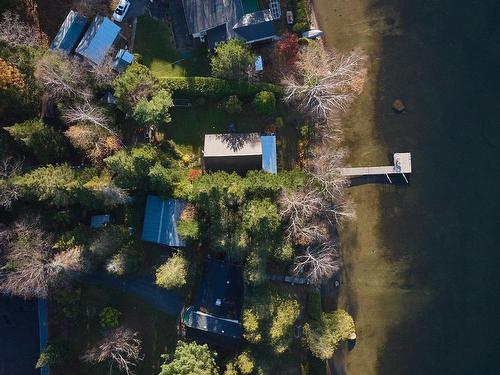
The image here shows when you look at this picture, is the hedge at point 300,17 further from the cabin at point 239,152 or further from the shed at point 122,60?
the shed at point 122,60

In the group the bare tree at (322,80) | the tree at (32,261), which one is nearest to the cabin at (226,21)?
the bare tree at (322,80)

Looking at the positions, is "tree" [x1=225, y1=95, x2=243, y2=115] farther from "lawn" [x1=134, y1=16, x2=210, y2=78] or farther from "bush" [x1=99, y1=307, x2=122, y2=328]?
"bush" [x1=99, y1=307, x2=122, y2=328]

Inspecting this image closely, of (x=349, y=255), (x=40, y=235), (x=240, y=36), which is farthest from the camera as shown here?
(x=349, y=255)

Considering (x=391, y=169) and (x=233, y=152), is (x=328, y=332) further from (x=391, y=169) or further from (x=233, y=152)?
(x=233, y=152)

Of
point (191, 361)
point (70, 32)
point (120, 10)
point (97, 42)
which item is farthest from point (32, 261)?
point (120, 10)

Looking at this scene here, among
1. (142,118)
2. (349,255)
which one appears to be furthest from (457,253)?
(142,118)

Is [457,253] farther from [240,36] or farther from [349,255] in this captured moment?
[240,36]
